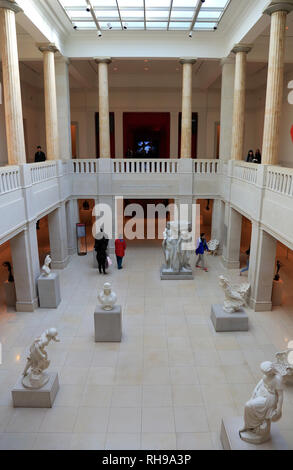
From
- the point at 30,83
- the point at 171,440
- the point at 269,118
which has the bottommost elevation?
the point at 171,440

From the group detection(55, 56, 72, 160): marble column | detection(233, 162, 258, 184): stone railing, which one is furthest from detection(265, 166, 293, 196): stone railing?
detection(55, 56, 72, 160): marble column

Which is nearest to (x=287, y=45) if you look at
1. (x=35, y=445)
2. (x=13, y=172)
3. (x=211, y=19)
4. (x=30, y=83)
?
(x=211, y=19)

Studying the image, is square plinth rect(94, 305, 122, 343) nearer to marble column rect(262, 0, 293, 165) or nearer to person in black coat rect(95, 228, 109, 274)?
person in black coat rect(95, 228, 109, 274)

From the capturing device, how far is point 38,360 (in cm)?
685

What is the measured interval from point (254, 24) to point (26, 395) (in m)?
12.1

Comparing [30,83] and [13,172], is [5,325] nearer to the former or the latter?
[13,172]

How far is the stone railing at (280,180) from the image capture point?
8758 millimetres

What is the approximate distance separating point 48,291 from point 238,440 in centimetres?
726

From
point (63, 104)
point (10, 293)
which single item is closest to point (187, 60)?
point (63, 104)

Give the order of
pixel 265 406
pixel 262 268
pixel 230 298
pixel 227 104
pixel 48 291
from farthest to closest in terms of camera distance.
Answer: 1. pixel 227 104
2. pixel 48 291
3. pixel 262 268
4. pixel 230 298
5. pixel 265 406

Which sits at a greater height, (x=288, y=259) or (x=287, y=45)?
(x=287, y=45)

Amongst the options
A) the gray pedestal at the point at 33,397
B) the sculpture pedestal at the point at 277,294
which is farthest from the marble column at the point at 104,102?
the gray pedestal at the point at 33,397

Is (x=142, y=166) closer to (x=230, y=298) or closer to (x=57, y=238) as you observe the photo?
(x=57, y=238)

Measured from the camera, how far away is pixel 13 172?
9.78 meters
